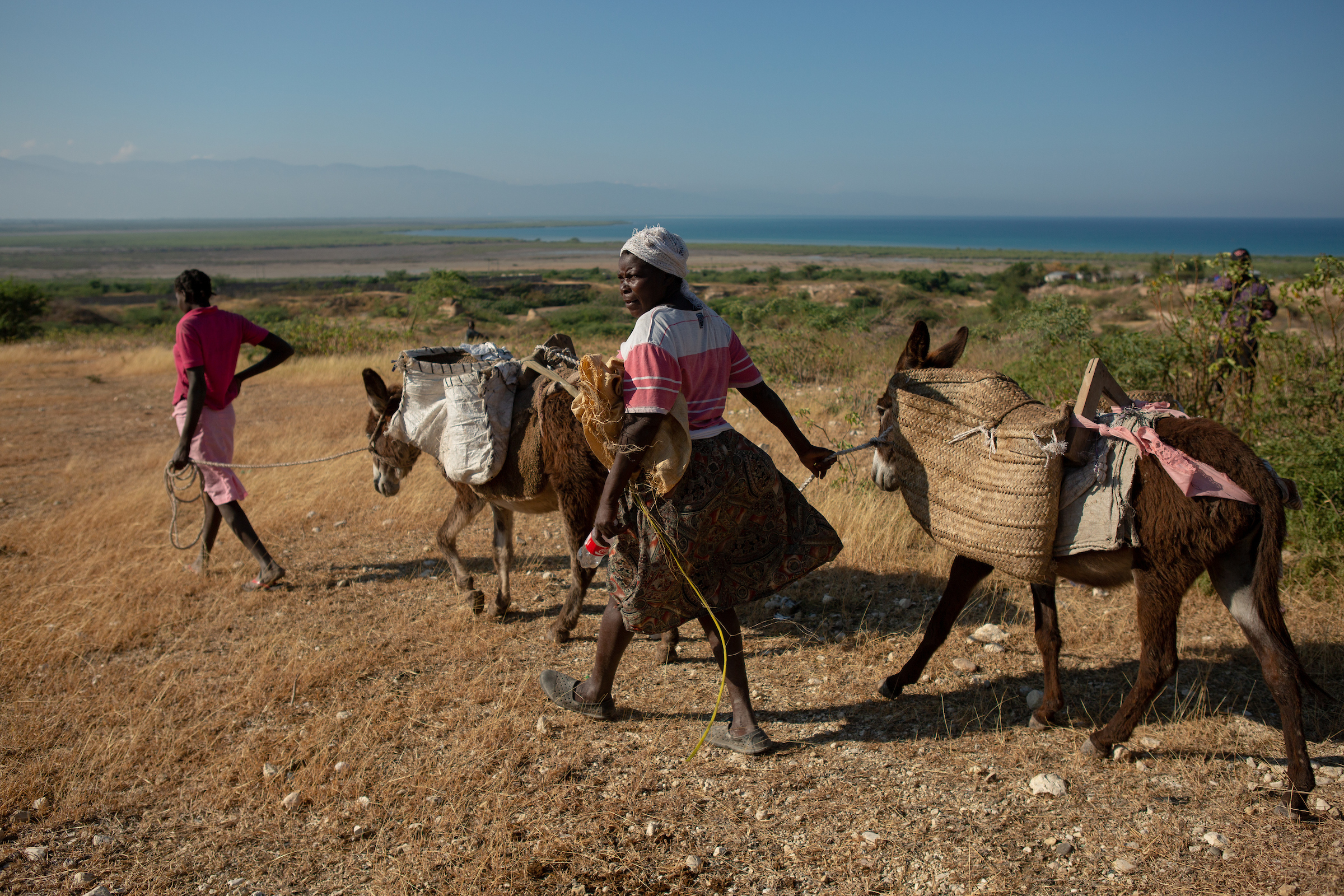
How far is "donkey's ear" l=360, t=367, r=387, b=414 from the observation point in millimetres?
5453

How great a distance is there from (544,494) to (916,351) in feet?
7.65

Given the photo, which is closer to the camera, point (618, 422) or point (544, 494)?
point (618, 422)

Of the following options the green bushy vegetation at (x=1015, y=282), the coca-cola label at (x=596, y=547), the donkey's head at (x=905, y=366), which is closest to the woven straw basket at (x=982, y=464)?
the donkey's head at (x=905, y=366)

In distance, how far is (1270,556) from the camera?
10.2 ft

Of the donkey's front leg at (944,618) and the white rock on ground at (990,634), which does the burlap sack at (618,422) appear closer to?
the donkey's front leg at (944,618)

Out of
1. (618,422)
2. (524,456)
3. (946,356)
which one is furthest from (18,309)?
(946,356)

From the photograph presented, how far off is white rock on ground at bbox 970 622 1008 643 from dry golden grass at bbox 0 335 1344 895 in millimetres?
88

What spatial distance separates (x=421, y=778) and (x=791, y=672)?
2.02 meters

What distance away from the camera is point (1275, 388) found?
245 inches

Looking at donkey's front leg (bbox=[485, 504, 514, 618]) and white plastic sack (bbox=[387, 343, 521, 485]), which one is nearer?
white plastic sack (bbox=[387, 343, 521, 485])

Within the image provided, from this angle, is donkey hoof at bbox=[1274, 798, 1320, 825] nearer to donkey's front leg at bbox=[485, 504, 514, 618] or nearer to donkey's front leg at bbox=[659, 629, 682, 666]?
donkey's front leg at bbox=[659, 629, 682, 666]

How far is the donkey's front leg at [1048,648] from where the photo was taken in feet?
12.6

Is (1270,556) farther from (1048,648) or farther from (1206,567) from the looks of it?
(1048,648)

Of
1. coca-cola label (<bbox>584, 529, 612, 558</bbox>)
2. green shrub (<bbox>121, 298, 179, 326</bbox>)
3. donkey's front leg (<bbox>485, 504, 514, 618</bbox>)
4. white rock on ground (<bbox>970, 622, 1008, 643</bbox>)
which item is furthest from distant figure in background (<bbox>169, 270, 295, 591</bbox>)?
green shrub (<bbox>121, 298, 179, 326</bbox>)
